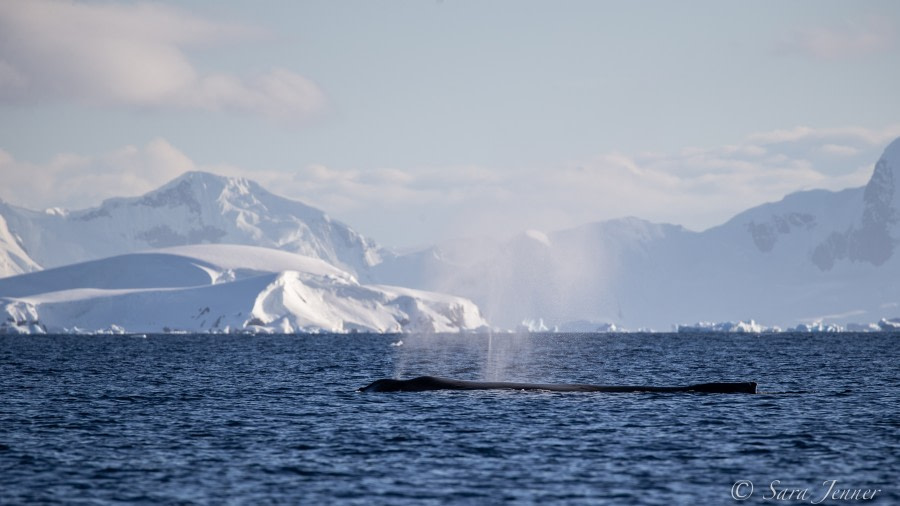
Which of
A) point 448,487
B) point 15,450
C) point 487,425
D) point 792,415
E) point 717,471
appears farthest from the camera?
point 792,415

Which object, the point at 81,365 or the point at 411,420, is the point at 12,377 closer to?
the point at 81,365

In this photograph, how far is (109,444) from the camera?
42844 mm

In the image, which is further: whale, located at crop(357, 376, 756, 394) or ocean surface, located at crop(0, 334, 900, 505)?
whale, located at crop(357, 376, 756, 394)

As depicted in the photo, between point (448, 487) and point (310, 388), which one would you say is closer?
point (448, 487)

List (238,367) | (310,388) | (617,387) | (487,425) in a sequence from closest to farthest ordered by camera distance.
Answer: (487,425), (617,387), (310,388), (238,367)

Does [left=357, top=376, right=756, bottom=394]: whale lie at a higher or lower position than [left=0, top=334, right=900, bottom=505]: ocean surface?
higher

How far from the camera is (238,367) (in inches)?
4102

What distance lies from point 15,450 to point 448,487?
17239 mm

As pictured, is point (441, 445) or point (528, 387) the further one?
point (528, 387)

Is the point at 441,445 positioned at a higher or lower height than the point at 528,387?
lower

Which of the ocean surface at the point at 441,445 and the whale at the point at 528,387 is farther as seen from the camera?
the whale at the point at 528,387

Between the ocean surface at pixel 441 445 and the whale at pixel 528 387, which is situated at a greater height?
the whale at pixel 528 387

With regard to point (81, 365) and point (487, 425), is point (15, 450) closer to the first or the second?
point (487, 425)

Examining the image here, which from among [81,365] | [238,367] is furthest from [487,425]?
[81,365]
